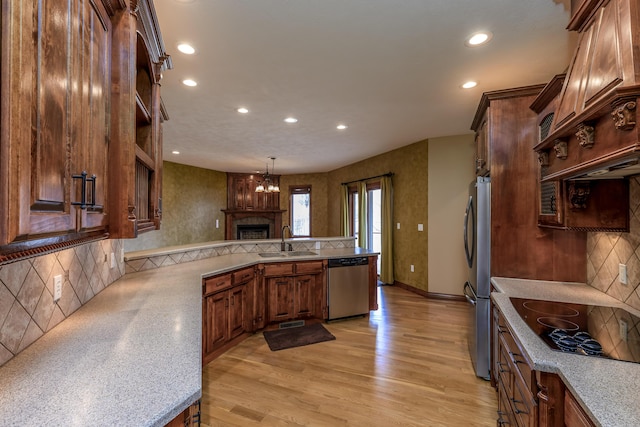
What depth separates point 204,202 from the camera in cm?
711

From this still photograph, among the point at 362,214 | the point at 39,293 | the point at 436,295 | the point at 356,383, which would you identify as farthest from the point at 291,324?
the point at 362,214

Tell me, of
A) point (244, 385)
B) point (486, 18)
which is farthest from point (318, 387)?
point (486, 18)

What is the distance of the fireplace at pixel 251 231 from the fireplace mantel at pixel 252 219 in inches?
3.7

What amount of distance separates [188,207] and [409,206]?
4.90 m

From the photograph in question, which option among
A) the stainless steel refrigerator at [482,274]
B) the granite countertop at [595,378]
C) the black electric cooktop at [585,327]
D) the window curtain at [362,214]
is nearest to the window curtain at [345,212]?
the window curtain at [362,214]

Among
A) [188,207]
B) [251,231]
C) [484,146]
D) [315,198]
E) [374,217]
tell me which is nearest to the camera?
[484,146]

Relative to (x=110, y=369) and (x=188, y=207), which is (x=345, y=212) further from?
(x=110, y=369)

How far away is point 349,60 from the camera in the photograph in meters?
2.29

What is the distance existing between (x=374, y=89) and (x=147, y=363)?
2751 mm

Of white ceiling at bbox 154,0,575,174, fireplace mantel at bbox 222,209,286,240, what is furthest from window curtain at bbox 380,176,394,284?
fireplace mantel at bbox 222,209,286,240

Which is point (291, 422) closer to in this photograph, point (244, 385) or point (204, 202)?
point (244, 385)

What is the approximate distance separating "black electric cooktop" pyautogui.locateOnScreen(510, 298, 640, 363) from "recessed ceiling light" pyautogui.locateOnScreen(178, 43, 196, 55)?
276 cm

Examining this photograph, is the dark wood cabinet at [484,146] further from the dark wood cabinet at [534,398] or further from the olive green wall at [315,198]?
the olive green wall at [315,198]

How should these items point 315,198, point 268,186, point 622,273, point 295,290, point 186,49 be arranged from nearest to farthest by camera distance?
point 622,273 → point 186,49 → point 295,290 → point 268,186 → point 315,198
